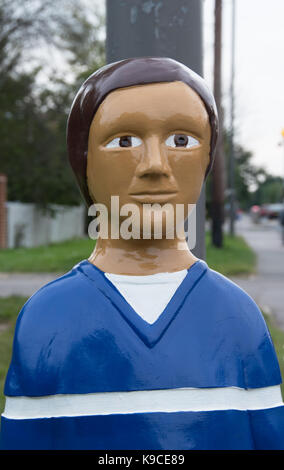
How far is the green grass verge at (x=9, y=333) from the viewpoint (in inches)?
199

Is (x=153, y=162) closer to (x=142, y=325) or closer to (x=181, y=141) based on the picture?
(x=181, y=141)

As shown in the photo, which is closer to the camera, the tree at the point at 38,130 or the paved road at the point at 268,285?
the paved road at the point at 268,285

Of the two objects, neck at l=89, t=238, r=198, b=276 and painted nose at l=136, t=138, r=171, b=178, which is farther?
neck at l=89, t=238, r=198, b=276

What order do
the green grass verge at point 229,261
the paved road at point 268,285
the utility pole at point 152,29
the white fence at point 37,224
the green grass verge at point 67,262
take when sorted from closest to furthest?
the utility pole at point 152,29 → the paved road at point 268,285 → the green grass verge at point 229,261 → the green grass verge at point 67,262 → the white fence at point 37,224

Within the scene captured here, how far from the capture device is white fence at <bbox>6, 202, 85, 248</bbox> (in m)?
17.2

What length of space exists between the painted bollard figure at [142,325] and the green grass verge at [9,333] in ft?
7.76

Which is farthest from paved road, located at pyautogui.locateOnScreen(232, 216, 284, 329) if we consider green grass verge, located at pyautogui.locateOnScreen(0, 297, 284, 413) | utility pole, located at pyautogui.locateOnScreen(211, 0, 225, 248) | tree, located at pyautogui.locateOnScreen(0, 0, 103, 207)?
tree, located at pyautogui.locateOnScreen(0, 0, 103, 207)

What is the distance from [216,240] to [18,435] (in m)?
13.3

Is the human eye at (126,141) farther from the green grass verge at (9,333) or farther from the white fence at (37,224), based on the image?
the white fence at (37,224)

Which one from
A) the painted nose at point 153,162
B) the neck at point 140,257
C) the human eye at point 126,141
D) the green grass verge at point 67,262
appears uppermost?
the human eye at point 126,141

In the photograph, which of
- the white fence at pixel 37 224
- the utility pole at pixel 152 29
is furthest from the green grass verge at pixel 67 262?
the utility pole at pixel 152 29

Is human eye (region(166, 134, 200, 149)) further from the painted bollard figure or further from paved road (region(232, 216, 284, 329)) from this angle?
paved road (region(232, 216, 284, 329))

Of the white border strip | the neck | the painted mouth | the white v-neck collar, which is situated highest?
the painted mouth

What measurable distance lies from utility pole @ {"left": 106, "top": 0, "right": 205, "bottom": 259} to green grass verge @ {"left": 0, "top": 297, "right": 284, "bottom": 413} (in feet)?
8.11
